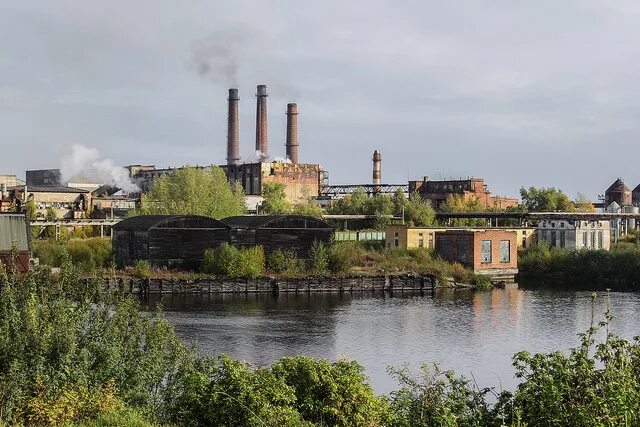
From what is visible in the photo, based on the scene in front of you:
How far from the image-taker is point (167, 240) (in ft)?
130

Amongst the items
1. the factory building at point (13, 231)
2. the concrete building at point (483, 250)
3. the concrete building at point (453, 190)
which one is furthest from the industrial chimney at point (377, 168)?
the factory building at point (13, 231)

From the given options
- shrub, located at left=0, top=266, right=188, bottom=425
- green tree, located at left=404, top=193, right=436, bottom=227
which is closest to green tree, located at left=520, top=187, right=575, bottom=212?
green tree, located at left=404, top=193, right=436, bottom=227

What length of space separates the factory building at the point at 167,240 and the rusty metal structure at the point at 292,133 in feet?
101

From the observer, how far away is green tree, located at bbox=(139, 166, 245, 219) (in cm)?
5038

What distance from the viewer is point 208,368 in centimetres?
1238

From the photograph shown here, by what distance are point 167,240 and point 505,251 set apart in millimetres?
17375

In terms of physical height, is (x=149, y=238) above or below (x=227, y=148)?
below

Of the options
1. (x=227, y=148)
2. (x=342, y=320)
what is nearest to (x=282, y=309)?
(x=342, y=320)

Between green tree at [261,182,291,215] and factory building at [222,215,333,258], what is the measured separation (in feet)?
56.8

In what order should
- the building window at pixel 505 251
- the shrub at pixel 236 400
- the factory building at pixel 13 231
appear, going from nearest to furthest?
the shrub at pixel 236 400, the factory building at pixel 13 231, the building window at pixel 505 251

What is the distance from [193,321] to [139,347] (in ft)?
47.4

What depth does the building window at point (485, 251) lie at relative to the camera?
150 ft

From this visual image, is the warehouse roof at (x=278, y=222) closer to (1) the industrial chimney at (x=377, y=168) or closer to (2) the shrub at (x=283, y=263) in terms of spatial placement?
(2) the shrub at (x=283, y=263)

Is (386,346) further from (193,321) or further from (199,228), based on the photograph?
(199,228)
